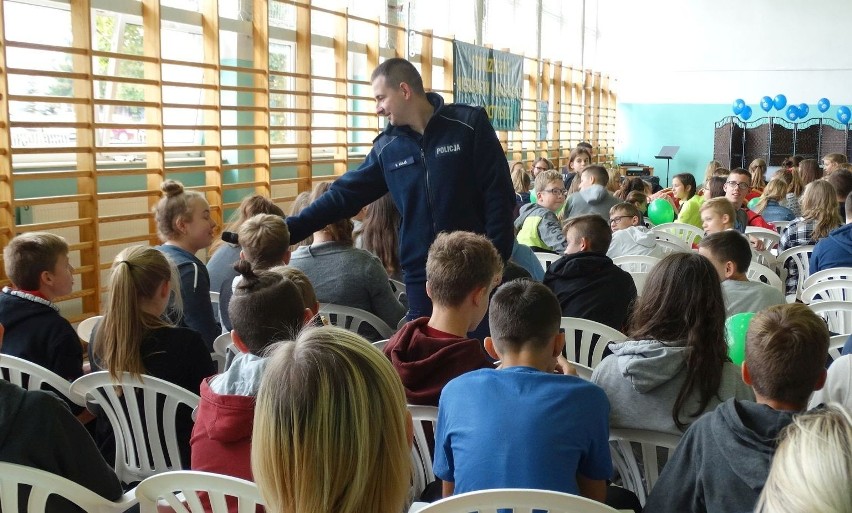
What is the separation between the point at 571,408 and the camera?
185 centimetres

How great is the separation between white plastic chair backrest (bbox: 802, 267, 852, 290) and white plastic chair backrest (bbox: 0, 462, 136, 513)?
3700 mm

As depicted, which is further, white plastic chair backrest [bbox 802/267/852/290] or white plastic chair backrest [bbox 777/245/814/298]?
white plastic chair backrest [bbox 777/245/814/298]

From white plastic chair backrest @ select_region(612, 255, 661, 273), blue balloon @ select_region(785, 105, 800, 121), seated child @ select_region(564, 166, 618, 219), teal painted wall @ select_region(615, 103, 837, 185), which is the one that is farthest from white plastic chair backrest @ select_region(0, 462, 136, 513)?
teal painted wall @ select_region(615, 103, 837, 185)

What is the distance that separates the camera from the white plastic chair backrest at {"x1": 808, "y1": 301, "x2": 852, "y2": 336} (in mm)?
3428

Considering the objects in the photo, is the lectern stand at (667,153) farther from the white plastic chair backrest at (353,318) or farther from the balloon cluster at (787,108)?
the white plastic chair backrest at (353,318)

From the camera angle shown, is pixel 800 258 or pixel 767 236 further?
pixel 767 236

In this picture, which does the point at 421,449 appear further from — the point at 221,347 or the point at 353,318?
the point at 353,318

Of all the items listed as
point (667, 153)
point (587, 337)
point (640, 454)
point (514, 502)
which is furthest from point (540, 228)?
point (667, 153)

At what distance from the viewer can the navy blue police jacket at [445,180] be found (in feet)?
10.9

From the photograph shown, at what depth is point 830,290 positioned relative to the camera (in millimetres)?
4191

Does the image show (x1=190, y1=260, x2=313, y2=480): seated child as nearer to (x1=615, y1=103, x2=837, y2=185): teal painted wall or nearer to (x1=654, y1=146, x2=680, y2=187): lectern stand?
(x1=654, y1=146, x2=680, y2=187): lectern stand

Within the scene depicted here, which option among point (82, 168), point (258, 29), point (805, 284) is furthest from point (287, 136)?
point (805, 284)

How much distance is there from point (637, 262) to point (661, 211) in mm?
3102

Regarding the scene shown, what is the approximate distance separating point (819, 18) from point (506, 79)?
9.03 meters
